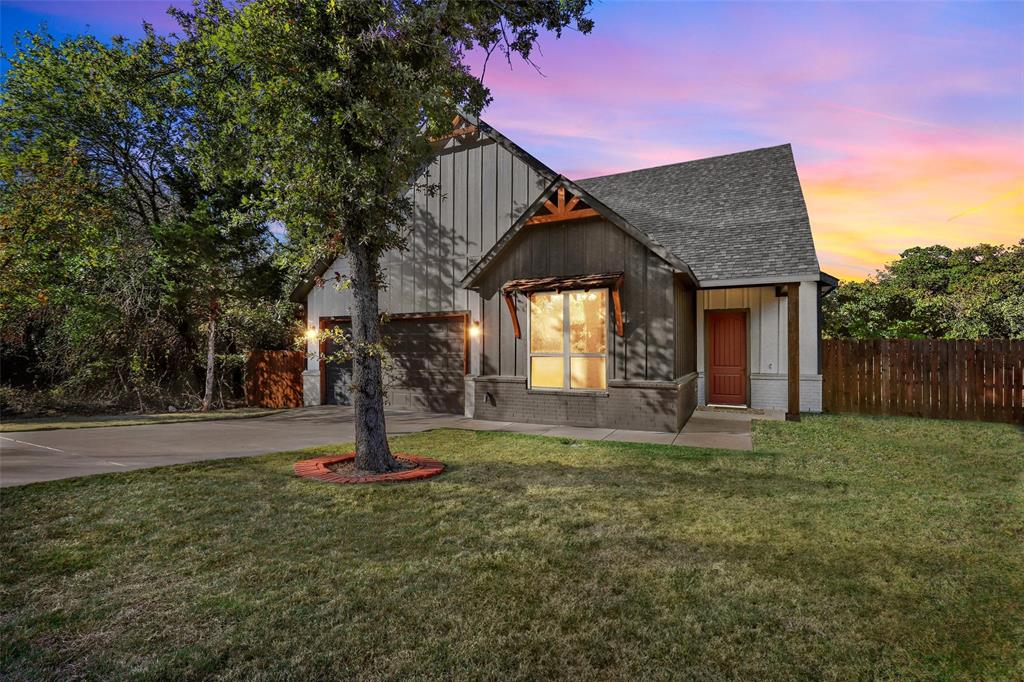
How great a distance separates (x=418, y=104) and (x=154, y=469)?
5343 mm

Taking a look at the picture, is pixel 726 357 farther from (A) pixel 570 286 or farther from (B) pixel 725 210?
(A) pixel 570 286

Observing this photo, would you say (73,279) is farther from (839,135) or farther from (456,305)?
(839,135)

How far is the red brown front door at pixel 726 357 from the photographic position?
11758 mm

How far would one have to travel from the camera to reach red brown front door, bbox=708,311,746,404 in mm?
11758

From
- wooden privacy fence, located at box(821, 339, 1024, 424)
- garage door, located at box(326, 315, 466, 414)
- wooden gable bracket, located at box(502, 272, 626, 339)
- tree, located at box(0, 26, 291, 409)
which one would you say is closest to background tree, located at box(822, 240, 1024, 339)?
wooden privacy fence, located at box(821, 339, 1024, 424)

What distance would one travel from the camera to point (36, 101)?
11.6 m

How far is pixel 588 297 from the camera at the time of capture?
9312 millimetres

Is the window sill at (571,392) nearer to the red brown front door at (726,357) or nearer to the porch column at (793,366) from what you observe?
the porch column at (793,366)

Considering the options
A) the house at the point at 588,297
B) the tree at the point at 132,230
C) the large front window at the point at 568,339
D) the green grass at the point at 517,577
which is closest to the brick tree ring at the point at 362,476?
the green grass at the point at 517,577

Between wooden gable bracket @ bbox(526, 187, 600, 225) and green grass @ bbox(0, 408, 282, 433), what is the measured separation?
7996 millimetres

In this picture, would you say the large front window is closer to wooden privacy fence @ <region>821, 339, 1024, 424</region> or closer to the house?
the house

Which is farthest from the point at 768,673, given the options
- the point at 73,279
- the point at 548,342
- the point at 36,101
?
the point at 36,101

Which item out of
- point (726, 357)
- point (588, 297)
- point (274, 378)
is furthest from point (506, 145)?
point (274, 378)

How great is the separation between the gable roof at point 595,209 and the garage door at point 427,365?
6.05ft
